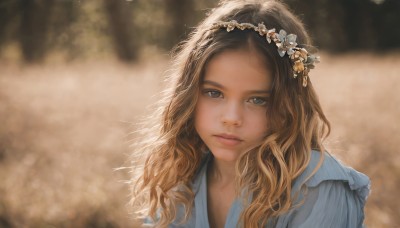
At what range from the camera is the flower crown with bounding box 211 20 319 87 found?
1.94 meters

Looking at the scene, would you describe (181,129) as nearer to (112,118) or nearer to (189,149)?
(189,149)

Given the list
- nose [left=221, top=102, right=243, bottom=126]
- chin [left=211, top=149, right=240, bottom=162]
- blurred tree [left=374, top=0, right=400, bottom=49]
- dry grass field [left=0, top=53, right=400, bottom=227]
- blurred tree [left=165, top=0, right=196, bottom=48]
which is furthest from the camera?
blurred tree [left=165, top=0, right=196, bottom=48]

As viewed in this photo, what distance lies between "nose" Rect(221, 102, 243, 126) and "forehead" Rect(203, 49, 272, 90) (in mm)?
82

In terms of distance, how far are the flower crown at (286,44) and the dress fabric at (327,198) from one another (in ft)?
1.26

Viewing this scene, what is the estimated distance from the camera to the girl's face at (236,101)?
1915 millimetres

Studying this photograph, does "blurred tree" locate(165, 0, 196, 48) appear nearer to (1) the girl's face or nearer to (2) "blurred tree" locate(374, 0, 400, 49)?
(2) "blurred tree" locate(374, 0, 400, 49)

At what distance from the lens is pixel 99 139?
407 cm

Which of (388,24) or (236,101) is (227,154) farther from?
(388,24)

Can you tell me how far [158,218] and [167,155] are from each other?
34cm

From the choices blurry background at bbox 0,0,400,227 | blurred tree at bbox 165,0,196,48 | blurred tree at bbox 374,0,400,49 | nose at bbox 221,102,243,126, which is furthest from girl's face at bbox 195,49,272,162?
blurred tree at bbox 165,0,196,48

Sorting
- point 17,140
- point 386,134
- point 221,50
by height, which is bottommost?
point 17,140

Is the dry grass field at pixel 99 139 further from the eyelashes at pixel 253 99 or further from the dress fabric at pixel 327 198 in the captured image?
the eyelashes at pixel 253 99

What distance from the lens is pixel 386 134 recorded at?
3545 mm

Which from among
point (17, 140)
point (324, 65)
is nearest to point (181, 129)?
point (17, 140)
